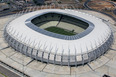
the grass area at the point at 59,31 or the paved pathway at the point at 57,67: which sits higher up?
the grass area at the point at 59,31

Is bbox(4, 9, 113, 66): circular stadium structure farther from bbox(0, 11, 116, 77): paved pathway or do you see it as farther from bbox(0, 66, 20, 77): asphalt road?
bbox(0, 66, 20, 77): asphalt road

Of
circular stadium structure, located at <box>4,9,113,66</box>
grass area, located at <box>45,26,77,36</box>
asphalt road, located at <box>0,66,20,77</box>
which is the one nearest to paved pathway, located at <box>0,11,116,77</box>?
circular stadium structure, located at <box>4,9,113,66</box>

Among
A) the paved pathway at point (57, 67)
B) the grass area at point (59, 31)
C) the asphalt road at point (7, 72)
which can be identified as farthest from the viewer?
the grass area at point (59, 31)

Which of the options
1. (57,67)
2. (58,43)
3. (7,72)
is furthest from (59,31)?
(7,72)

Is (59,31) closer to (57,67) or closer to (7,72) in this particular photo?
(57,67)

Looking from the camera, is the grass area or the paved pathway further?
the grass area

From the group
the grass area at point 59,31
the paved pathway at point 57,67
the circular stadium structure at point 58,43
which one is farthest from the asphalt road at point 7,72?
the grass area at point 59,31

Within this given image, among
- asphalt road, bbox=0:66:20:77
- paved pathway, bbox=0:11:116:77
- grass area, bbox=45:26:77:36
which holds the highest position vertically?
grass area, bbox=45:26:77:36

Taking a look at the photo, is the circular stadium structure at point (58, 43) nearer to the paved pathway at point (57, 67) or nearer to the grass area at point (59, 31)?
the paved pathway at point (57, 67)

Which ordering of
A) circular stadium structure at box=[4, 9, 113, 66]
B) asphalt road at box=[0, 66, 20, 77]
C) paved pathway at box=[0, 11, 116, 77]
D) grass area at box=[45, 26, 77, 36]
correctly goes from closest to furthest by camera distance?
paved pathway at box=[0, 11, 116, 77] < asphalt road at box=[0, 66, 20, 77] < circular stadium structure at box=[4, 9, 113, 66] < grass area at box=[45, 26, 77, 36]

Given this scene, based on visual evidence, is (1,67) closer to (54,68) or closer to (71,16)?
(54,68)

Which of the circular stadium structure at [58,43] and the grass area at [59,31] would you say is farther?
the grass area at [59,31]

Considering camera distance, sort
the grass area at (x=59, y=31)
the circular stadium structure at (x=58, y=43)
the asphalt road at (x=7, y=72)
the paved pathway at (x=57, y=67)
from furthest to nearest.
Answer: the grass area at (x=59, y=31), the circular stadium structure at (x=58, y=43), the asphalt road at (x=7, y=72), the paved pathway at (x=57, y=67)
